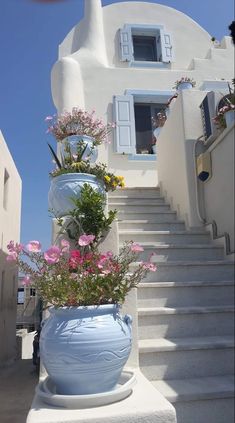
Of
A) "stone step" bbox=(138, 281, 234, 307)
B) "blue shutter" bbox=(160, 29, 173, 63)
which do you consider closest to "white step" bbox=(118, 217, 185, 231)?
"stone step" bbox=(138, 281, 234, 307)

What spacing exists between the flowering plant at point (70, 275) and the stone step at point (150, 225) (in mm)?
2172

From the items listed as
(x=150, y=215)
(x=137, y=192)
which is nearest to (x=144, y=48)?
(x=137, y=192)

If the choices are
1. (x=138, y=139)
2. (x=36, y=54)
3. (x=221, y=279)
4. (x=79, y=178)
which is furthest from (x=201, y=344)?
(x=138, y=139)

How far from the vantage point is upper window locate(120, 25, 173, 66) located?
786 cm

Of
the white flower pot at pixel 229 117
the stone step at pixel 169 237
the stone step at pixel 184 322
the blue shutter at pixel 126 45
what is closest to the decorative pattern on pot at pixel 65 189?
→ the stone step at pixel 184 322

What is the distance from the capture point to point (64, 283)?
1.64 m

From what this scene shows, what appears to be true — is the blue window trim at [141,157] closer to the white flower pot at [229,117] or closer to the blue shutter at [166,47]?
the blue shutter at [166,47]

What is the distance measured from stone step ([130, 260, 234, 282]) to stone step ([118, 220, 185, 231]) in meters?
0.94

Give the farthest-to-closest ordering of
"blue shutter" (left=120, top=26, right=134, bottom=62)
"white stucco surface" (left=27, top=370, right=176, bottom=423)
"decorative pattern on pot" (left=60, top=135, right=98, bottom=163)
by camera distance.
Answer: "blue shutter" (left=120, top=26, right=134, bottom=62) → "decorative pattern on pot" (left=60, top=135, right=98, bottom=163) → "white stucco surface" (left=27, top=370, right=176, bottom=423)

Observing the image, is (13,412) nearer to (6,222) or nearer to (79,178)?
(79,178)

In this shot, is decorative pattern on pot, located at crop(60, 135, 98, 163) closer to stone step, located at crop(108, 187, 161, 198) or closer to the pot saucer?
stone step, located at crop(108, 187, 161, 198)

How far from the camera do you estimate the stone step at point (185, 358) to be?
2266 millimetres

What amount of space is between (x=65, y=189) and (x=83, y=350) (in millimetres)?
1384

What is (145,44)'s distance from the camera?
8.54 metres
